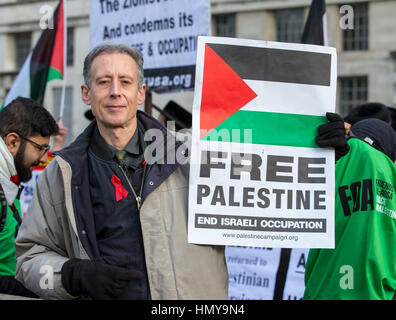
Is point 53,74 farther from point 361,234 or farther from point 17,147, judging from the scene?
point 361,234

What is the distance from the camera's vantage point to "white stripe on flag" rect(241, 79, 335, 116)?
287 cm

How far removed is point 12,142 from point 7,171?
1.09 feet

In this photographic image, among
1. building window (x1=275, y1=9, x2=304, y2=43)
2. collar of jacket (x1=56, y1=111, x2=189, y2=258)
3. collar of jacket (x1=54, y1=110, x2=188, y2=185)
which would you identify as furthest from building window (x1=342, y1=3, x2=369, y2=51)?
collar of jacket (x1=56, y1=111, x2=189, y2=258)

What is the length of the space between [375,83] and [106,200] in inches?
885

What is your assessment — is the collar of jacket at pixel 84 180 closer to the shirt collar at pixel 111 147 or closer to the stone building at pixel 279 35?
the shirt collar at pixel 111 147

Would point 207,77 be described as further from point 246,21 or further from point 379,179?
point 246,21

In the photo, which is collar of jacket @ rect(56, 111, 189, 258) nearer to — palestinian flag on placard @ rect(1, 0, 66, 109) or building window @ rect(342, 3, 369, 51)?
palestinian flag on placard @ rect(1, 0, 66, 109)

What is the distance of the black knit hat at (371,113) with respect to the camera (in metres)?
5.17

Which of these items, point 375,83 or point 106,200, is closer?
point 106,200

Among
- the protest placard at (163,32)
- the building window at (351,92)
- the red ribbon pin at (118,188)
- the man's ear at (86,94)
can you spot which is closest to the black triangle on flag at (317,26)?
the protest placard at (163,32)

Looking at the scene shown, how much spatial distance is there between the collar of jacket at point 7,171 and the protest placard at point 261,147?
1080 millimetres

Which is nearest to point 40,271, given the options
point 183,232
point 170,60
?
point 183,232

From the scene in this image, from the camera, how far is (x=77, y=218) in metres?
2.67

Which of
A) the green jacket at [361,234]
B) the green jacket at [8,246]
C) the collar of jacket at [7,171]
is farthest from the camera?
the green jacket at [8,246]
